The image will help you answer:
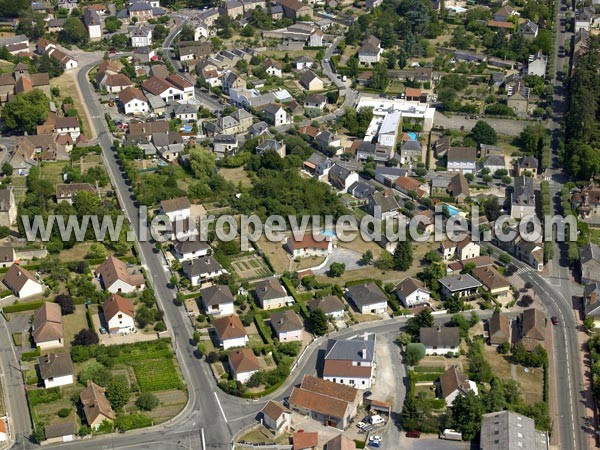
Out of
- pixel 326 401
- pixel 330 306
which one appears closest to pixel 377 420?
pixel 326 401

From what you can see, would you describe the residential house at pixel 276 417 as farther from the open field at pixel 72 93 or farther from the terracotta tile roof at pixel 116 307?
the open field at pixel 72 93

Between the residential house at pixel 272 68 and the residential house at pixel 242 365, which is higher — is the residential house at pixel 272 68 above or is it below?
above

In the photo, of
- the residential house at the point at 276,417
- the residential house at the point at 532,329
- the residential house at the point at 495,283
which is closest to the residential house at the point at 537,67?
the residential house at the point at 495,283

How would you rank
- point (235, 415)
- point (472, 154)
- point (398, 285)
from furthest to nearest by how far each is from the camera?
point (472, 154) → point (398, 285) → point (235, 415)

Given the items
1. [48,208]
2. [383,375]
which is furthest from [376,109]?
[383,375]

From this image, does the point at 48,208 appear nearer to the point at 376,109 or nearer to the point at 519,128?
the point at 376,109

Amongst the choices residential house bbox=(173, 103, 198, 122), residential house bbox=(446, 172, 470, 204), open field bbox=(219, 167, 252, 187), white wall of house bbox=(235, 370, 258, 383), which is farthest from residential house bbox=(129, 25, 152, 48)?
white wall of house bbox=(235, 370, 258, 383)
